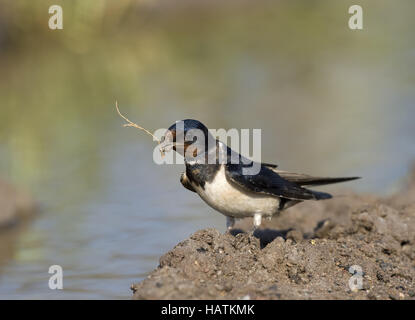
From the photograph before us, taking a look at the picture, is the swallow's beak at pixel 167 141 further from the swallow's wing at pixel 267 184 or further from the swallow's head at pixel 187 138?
the swallow's wing at pixel 267 184


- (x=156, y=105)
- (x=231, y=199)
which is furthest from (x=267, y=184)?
(x=156, y=105)

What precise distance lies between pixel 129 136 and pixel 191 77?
408 centimetres

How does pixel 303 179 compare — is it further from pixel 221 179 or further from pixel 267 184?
pixel 221 179

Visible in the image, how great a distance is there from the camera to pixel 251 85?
593 inches

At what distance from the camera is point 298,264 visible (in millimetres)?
4797

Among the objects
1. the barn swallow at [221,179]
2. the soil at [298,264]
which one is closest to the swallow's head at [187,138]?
the barn swallow at [221,179]

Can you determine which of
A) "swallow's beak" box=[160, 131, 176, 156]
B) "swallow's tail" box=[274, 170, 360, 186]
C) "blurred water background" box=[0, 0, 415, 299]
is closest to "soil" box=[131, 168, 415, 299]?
"swallow's tail" box=[274, 170, 360, 186]

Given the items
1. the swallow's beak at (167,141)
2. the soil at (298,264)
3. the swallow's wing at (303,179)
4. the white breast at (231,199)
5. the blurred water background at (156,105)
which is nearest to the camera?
the soil at (298,264)

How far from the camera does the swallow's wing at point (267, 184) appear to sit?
220 inches

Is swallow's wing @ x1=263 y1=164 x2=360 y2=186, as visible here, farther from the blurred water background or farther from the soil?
the blurred water background

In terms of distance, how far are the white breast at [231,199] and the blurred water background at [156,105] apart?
4.67ft

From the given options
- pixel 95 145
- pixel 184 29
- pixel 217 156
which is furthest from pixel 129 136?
pixel 184 29

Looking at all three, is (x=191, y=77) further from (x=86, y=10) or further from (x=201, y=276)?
(x=201, y=276)

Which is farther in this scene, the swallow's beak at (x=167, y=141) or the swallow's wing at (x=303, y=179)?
the swallow's wing at (x=303, y=179)
